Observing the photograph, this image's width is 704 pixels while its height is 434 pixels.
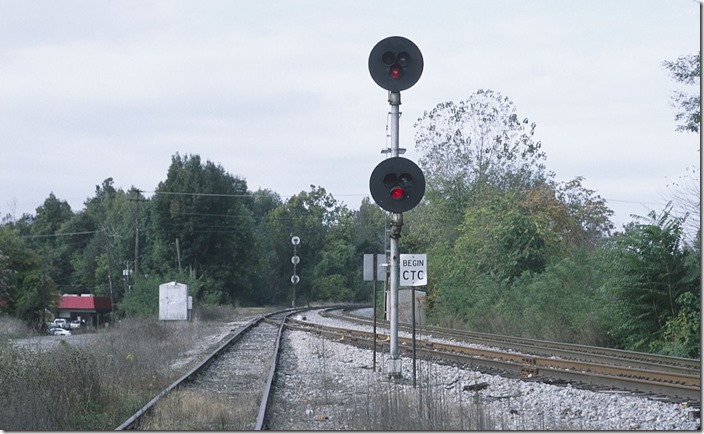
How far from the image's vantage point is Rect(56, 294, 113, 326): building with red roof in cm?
7469

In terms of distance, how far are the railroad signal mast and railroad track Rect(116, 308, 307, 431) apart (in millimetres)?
2780

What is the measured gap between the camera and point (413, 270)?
15.8 meters

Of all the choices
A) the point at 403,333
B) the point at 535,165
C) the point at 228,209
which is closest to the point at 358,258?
the point at 228,209

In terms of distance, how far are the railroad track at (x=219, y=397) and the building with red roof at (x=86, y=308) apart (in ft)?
181

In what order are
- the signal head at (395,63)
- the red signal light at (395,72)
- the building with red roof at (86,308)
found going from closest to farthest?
the signal head at (395,63) → the red signal light at (395,72) → the building with red roof at (86,308)

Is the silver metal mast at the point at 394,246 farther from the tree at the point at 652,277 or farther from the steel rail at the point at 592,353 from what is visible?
the tree at the point at 652,277

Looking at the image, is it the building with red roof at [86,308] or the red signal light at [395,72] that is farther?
the building with red roof at [86,308]

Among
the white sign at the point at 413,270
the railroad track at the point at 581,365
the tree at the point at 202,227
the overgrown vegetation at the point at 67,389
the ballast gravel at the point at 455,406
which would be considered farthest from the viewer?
the tree at the point at 202,227

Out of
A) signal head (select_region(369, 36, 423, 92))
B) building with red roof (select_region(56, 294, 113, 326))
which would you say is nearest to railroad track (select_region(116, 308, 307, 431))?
signal head (select_region(369, 36, 423, 92))

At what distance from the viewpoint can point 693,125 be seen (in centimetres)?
3106

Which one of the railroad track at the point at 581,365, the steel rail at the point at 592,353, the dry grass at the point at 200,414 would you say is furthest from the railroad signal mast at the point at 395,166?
the steel rail at the point at 592,353

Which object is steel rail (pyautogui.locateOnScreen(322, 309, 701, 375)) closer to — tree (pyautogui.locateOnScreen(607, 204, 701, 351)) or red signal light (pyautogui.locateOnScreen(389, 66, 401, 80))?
tree (pyautogui.locateOnScreen(607, 204, 701, 351))

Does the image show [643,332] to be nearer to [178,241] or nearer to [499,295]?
A: [499,295]

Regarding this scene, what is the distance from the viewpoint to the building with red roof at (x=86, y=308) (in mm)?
74688
